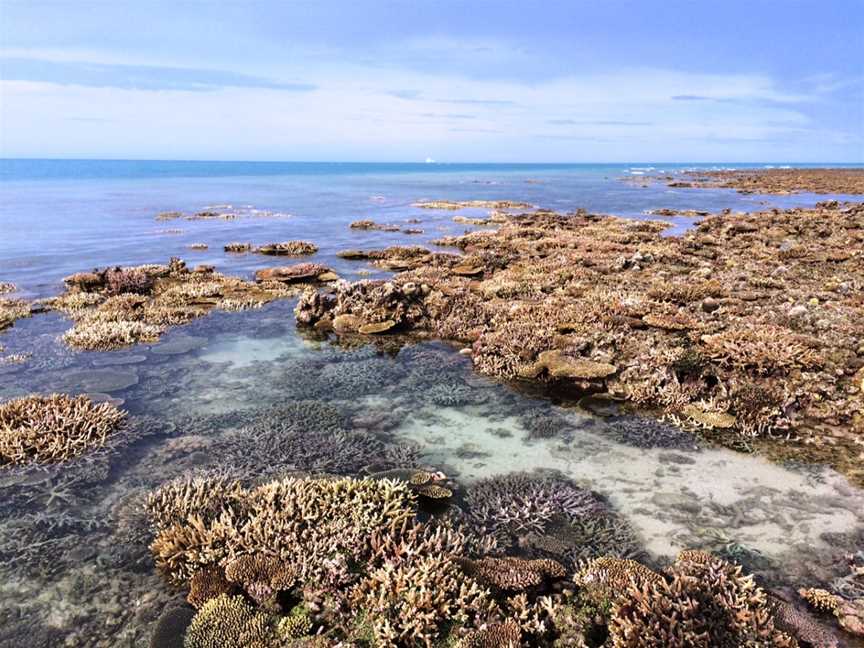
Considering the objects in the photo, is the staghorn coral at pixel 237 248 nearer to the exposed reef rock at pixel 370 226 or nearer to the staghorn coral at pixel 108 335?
the exposed reef rock at pixel 370 226

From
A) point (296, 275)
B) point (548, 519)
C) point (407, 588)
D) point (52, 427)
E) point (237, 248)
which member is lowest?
point (548, 519)

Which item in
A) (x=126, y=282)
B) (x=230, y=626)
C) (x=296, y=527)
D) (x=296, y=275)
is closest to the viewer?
(x=230, y=626)

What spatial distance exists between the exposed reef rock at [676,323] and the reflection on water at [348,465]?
977 mm

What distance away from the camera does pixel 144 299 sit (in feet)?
52.2

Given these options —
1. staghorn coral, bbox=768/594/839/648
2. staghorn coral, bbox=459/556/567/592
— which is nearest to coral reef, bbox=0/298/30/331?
staghorn coral, bbox=459/556/567/592

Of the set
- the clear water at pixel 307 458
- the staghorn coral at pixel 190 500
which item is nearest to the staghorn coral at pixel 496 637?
the clear water at pixel 307 458

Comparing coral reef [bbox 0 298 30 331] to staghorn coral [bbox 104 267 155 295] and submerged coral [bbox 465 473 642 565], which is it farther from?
submerged coral [bbox 465 473 642 565]

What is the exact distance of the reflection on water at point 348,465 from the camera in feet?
17.5

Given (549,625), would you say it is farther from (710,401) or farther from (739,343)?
(739,343)

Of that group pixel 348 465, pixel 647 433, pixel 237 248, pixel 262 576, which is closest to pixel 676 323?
pixel 647 433

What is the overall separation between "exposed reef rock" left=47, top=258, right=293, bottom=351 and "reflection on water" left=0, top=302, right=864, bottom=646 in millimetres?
918

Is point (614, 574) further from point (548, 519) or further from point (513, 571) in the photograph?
point (548, 519)

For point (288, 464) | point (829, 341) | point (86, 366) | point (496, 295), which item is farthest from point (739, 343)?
point (86, 366)

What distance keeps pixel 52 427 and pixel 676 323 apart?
12098 millimetres
